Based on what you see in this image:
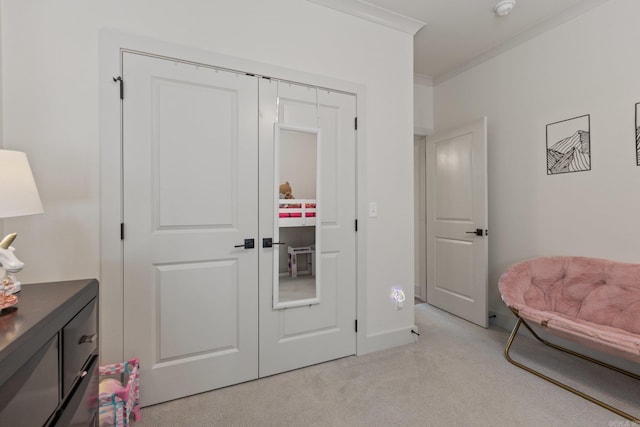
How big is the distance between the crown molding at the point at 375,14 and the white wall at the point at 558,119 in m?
1.18

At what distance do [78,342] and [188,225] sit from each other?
35.2 inches

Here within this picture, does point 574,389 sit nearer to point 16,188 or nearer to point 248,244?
point 248,244

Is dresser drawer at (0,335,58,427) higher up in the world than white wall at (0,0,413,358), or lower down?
lower down

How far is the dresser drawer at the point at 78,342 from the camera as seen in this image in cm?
98

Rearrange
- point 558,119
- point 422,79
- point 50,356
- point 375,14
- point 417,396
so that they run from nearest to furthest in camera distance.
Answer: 1. point 50,356
2. point 417,396
3. point 375,14
4. point 558,119
5. point 422,79

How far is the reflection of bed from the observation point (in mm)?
2166

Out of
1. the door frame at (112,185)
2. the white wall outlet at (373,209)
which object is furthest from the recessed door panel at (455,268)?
the door frame at (112,185)

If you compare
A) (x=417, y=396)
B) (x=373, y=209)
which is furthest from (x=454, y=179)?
(x=417, y=396)

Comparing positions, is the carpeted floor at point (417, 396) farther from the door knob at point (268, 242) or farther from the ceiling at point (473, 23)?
the ceiling at point (473, 23)

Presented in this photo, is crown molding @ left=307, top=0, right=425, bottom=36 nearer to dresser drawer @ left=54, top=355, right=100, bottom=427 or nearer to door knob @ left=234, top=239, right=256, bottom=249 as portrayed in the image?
door knob @ left=234, top=239, right=256, bottom=249

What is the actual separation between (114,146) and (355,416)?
2101 mm

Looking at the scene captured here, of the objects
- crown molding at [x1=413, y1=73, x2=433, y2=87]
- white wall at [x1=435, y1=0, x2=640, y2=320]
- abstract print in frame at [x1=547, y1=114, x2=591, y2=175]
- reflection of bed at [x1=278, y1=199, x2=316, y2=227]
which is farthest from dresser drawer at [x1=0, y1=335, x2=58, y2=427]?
crown molding at [x1=413, y1=73, x2=433, y2=87]

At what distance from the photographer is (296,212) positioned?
2.21m

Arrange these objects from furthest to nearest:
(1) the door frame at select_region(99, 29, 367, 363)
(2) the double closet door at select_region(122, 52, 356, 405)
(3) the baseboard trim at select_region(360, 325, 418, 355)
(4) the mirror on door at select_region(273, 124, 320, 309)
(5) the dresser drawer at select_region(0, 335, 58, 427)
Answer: (3) the baseboard trim at select_region(360, 325, 418, 355)
(4) the mirror on door at select_region(273, 124, 320, 309)
(2) the double closet door at select_region(122, 52, 356, 405)
(1) the door frame at select_region(99, 29, 367, 363)
(5) the dresser drawer at select_region(0, 335, 58, 427)
